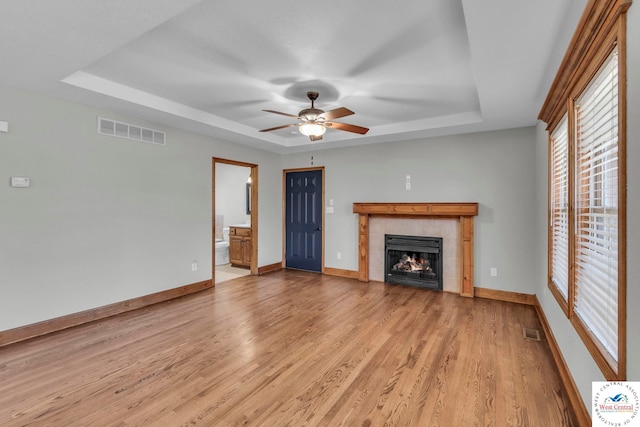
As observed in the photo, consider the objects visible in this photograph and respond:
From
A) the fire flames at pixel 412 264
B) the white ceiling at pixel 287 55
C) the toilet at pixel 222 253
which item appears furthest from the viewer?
the toilet at pixel 222 253

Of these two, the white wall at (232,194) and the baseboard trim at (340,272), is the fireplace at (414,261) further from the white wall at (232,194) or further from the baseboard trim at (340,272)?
the white wall at (232,194)

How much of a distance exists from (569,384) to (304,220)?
A: 181 inches

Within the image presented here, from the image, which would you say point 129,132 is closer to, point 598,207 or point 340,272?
point 340,272

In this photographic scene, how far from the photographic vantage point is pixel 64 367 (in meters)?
2.47

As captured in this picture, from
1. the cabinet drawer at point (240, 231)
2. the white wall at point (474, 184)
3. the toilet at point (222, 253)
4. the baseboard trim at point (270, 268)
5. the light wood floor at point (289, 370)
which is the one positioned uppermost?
the white wall at point (474, 184)

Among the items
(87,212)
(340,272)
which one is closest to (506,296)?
(340,272)

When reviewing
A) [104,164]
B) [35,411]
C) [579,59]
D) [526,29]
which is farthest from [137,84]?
[579,59]

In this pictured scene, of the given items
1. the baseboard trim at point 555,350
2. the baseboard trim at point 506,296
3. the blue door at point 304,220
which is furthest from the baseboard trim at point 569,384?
the blue door at point 304,220

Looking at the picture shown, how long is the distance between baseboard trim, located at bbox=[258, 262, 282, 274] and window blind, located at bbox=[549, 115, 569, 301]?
447 centimetres

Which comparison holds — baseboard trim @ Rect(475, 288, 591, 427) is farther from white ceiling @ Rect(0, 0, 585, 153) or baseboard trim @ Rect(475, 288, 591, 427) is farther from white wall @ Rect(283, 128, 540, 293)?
white ceiling @ Rect(0, 0, 585, 153)

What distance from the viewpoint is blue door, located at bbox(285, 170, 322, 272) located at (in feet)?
19.5

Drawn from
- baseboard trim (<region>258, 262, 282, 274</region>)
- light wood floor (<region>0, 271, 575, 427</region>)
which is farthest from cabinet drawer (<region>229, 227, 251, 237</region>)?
light wood floor (<region>0, 271, 575, 427</region>)

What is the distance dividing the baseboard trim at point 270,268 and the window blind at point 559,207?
14.7ft

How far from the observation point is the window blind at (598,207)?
144cm
